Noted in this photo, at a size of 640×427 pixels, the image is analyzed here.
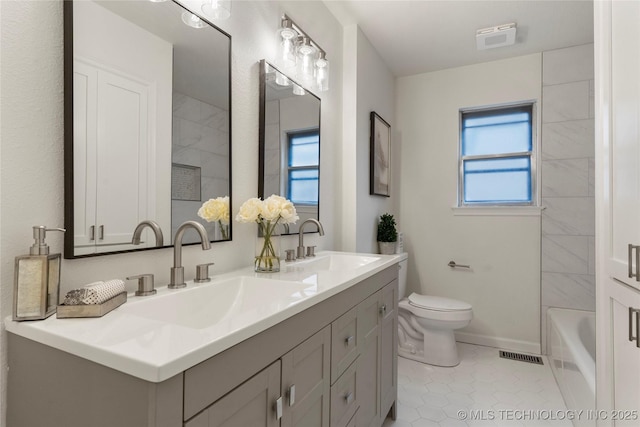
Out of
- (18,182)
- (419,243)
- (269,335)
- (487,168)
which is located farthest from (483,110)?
(18,182)

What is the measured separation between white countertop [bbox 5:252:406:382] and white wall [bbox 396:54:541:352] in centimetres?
224

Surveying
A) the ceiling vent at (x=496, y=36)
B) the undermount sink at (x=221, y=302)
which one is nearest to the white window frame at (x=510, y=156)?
the ceiling vent at (x=496, y=36)

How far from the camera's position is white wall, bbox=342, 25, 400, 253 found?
241cm

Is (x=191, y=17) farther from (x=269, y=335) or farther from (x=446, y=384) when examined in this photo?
(x=446, y=384)

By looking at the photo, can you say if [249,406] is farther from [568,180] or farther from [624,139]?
[568,180]

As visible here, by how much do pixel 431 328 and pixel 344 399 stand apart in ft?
5.11

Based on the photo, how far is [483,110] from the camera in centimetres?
311

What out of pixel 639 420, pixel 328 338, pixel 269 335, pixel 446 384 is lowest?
pixel 446 384

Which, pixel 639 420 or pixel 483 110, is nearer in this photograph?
pixel 639 420

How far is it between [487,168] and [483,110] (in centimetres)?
54

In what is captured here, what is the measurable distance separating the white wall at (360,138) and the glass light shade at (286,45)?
2.39 ft

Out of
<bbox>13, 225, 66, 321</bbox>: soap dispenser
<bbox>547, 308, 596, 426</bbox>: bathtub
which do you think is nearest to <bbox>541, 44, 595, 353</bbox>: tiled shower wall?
<bbox>547, 308, 596, 426</bbox>: bathtub

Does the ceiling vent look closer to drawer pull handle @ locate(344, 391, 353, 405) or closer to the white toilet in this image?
the white toilet

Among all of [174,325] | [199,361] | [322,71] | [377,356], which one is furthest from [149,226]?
[322,71]
